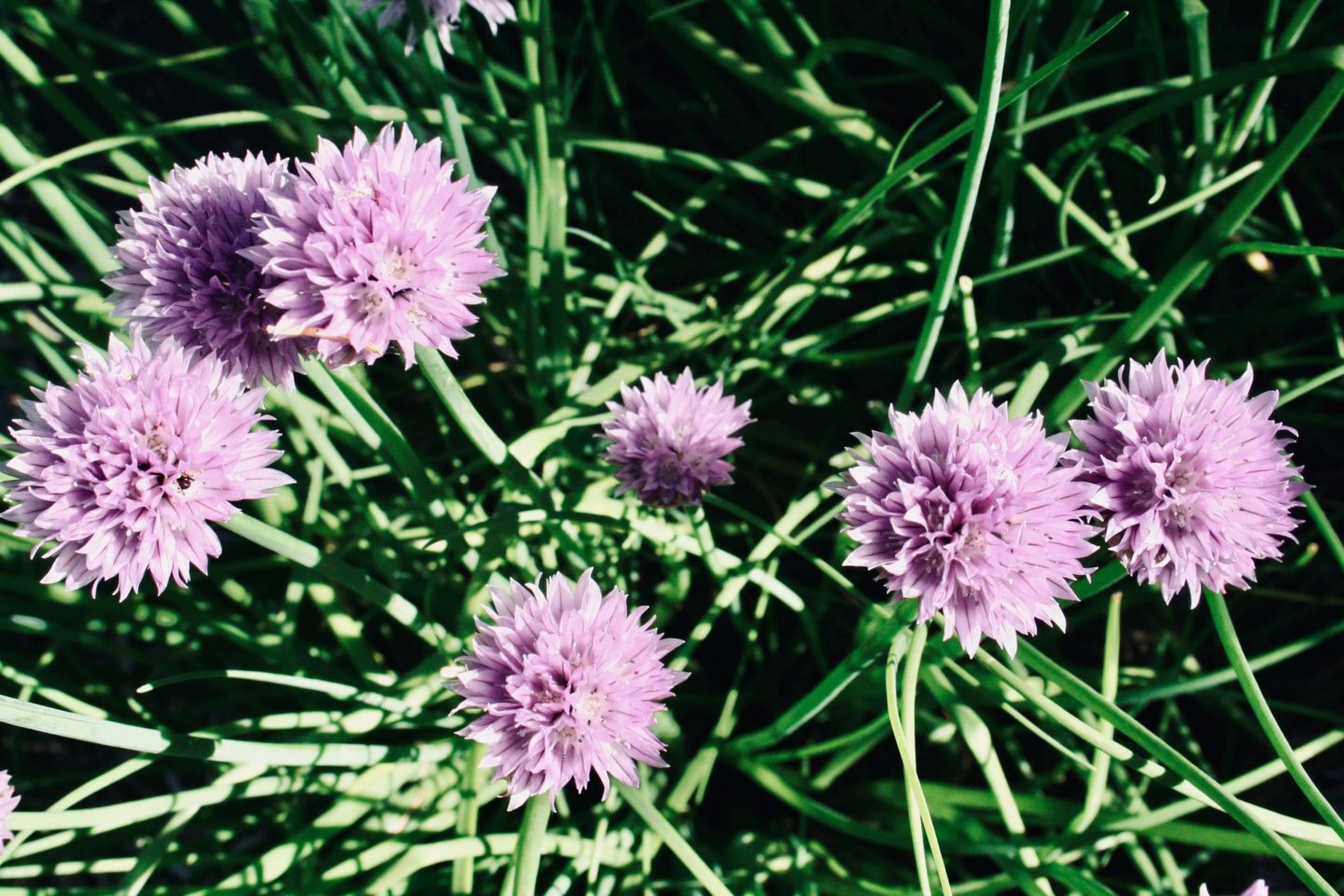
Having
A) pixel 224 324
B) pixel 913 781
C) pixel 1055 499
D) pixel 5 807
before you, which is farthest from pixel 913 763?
pixel 5 807

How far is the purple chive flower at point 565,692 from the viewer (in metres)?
0.77

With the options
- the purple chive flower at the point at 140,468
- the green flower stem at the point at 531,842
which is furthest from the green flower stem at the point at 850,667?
the purple chive flower at the point at 140,468

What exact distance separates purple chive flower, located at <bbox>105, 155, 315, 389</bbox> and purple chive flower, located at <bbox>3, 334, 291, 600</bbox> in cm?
3

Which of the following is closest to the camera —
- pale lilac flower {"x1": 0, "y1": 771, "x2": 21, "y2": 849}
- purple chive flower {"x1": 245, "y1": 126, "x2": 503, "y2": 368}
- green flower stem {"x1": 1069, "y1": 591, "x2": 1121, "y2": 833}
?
purple chive flower {"x1": 245, "y1": 126, "x2": 503, "y2": 368}

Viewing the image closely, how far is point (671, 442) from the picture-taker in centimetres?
98

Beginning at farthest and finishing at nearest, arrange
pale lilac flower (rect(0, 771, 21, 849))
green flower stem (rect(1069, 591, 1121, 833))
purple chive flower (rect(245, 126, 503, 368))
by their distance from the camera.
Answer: green flower stem (rect(1069, 591, 1121, 833)), pale lilac flower (rect(0, 771, 21, 849)), purple chive flower (rect(245, 126, 503, 368))

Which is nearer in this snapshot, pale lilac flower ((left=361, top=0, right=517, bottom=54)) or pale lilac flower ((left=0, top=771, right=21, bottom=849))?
pale lilac flower ((left=0, top=771, right=21, bottom=849))

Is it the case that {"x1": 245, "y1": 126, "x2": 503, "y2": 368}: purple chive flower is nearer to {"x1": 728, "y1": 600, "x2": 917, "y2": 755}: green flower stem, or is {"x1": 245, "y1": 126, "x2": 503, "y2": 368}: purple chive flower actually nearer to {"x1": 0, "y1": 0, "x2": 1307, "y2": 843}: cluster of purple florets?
{"x1": 0, "y1": 0, "x2": 1307, "y2": 843}: cluster of purple florets

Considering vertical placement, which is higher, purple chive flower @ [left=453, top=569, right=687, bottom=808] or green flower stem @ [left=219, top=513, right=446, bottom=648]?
green flower stem @ [left=219, top=513, right=446, bottom=648]

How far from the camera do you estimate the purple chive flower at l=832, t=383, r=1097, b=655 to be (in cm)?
73

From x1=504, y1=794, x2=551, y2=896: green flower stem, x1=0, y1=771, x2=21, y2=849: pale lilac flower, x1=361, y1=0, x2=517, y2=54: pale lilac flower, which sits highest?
x1=361, y1=0, x2=517, y2=54: pale lilac flower

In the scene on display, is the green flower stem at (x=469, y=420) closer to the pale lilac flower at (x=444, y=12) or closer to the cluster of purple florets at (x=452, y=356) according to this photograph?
the cluster of purple florets at (x=452, y=356)

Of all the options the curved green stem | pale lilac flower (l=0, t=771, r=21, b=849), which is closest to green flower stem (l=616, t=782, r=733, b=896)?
the curved green stem

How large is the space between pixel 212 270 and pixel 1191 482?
0.84 meters
